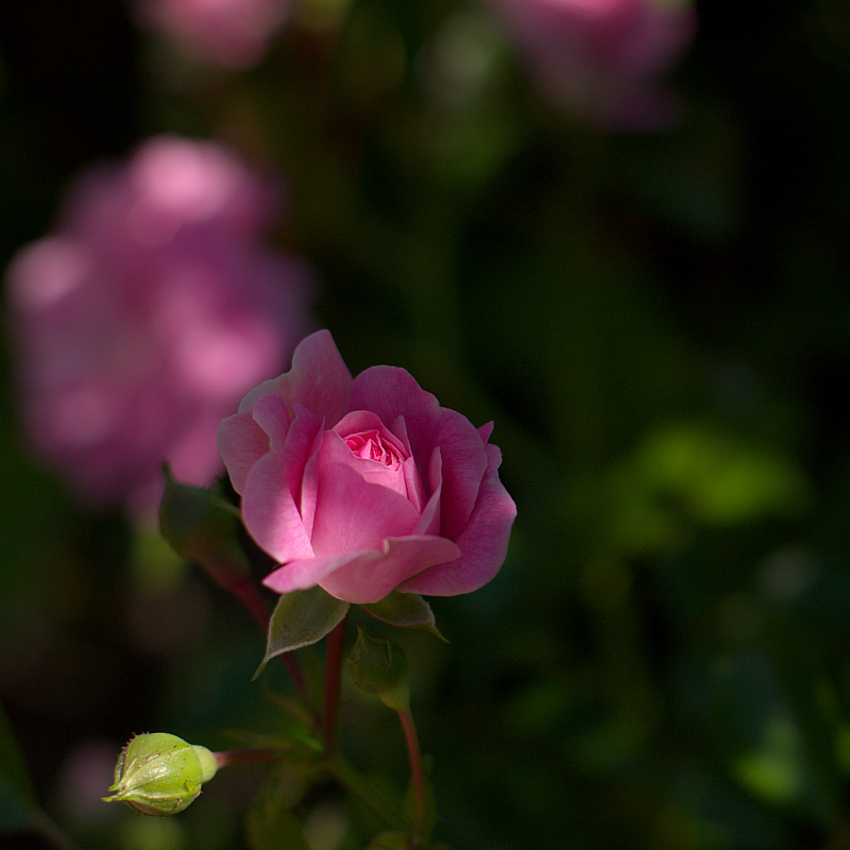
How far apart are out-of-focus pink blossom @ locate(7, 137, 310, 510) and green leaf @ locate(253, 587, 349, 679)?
57 centimetres

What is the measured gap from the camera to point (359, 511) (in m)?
0.30

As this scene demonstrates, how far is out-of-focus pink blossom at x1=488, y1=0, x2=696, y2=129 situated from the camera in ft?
2.89

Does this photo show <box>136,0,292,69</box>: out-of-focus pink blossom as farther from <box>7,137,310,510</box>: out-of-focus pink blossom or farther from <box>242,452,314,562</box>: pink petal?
<box>242,452,314,562</box>: pink petal

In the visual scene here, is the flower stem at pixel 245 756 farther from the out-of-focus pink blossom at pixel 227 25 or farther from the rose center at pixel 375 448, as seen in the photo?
the out-of-focus pink blossom at pixel 227 25

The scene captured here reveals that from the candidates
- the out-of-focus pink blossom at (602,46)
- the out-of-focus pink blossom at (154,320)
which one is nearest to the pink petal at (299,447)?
the out-of-focus pink blossom at (154,320)

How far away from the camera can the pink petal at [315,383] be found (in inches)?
12.6

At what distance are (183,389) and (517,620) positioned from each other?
16.7 inches

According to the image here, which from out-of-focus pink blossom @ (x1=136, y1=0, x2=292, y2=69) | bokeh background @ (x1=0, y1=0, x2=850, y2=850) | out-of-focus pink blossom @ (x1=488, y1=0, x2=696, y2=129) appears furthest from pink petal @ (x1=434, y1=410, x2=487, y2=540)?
out-of-focus pink blossom @ (x1=136, y1=0, x2=292, y2=69)

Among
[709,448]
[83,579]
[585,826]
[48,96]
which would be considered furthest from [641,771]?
[48,96]

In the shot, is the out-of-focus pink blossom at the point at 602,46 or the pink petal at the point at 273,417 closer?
the pink petal at the point at 273,417

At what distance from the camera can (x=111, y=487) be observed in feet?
3.14

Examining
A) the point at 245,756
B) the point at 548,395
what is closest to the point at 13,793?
the point at 245,756

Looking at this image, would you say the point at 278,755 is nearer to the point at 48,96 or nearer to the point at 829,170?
the point at 829,170

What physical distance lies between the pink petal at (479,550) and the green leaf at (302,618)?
29 millimetres
